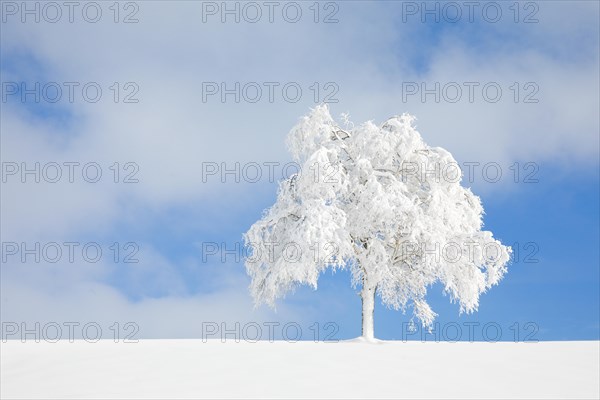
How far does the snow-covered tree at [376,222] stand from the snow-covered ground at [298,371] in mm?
4412

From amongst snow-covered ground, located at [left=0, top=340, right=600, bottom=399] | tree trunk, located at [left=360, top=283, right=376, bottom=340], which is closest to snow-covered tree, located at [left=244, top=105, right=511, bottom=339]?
tree trunk, located at [left=360, top=283, right=376, bottom=340]

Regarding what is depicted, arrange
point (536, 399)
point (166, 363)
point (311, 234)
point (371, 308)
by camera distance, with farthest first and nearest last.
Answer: point (371, 308) < point (311, 234) < point (166, 363) < point (536, 399)

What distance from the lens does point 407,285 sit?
25.6 metres

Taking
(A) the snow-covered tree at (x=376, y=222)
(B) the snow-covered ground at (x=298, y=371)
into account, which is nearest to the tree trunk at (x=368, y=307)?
(A) the snow-covered tree at (x=376, y=222)

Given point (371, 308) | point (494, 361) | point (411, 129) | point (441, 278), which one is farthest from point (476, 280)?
point (494, 361)

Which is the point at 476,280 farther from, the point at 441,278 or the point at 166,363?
the point at 166,363

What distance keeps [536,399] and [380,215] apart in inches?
414

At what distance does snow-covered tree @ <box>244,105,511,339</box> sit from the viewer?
Result: 76.1 feet

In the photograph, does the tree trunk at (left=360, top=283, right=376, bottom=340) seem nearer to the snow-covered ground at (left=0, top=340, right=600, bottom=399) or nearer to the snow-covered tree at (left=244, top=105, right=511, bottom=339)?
the snow-covered tree at (left=244, top=105, right=511, bottom=339)

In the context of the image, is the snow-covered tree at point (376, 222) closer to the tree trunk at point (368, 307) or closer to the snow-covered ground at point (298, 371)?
the tree trunk at point (368, 307)

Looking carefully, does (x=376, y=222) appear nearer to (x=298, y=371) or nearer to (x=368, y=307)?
(x=368, y=307)

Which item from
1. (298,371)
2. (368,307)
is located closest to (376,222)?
(368,307)

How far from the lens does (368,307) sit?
24469 mm

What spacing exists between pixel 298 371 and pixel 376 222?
9.30 meters
